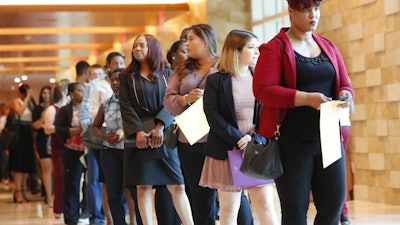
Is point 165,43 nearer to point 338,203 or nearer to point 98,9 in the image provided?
point 98,9

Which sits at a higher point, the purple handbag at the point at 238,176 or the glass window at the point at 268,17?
the glass window at the point at 268,17

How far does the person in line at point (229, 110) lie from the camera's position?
15.9ft

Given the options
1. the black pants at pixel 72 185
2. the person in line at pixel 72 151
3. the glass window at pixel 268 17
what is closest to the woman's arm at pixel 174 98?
the person in line at pixel 72 151

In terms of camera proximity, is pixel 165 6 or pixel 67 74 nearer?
pixel 165 6

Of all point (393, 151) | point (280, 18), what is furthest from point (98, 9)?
point (393, 151)

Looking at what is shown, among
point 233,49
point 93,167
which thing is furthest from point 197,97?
point 93,167

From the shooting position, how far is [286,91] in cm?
359

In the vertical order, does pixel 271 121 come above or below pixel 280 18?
below

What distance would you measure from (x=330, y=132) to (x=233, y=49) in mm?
1409

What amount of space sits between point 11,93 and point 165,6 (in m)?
19.2

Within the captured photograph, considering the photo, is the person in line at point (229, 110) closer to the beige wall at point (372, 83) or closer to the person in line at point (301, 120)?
the person in line at point (301, 120)

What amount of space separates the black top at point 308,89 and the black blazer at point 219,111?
108 cm

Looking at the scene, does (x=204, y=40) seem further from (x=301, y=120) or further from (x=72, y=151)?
(x=72, y=151)

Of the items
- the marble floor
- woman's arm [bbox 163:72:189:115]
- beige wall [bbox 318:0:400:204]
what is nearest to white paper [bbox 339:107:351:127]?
woman's arm [bbox 163:72:189:115]
